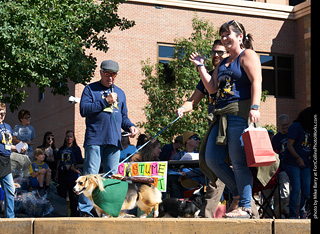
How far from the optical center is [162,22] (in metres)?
25.5

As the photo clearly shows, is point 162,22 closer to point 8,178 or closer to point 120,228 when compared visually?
point 8,178

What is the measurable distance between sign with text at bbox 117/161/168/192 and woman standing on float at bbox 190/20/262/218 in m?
2.97

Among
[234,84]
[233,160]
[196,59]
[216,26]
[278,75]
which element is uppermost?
[216,26]

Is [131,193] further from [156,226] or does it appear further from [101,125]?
[156,226]

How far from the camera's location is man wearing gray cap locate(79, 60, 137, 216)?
6.68 meters

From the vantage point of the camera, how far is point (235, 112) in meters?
5.24

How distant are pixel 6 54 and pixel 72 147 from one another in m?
3.79

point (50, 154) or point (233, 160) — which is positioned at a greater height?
point (233, 160)

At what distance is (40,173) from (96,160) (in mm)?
4438

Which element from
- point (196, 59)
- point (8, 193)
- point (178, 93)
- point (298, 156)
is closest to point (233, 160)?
point (196, 59)

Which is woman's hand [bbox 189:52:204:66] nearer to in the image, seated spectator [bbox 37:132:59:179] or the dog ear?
the dog ear

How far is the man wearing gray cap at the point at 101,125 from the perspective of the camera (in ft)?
21.9

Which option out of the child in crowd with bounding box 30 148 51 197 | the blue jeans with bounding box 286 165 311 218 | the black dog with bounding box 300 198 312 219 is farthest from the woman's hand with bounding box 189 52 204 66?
the child in crowd with bounding box 30 148 51 197

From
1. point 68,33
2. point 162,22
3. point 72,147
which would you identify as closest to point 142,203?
point 72,147
